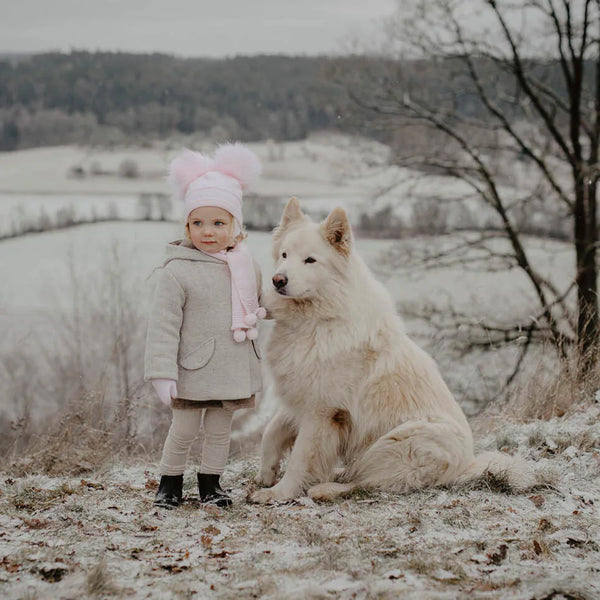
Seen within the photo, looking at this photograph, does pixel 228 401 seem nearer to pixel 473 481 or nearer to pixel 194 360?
pixel 194 360

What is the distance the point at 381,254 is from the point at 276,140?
22.5 feet

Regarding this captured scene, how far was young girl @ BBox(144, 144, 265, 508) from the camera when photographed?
12.0ft

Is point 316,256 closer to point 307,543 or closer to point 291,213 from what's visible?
point 291,213

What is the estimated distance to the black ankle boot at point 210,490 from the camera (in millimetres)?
3977

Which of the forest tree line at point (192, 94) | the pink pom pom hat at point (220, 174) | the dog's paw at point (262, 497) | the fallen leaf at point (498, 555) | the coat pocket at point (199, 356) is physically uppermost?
the forest tree line at point (192, 94)

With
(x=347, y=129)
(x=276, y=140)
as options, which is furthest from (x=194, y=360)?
(x=276, y=140)

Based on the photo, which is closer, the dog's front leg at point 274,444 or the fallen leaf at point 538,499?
the fallen leaf at point 538,499

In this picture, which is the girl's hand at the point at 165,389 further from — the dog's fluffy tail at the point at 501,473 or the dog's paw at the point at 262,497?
the dog's fluffy tail at the point at 501,473

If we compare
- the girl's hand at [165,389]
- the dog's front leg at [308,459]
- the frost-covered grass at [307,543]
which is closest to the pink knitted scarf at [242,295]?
the girl's hand at [165,389]

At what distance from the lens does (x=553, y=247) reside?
14781 mm

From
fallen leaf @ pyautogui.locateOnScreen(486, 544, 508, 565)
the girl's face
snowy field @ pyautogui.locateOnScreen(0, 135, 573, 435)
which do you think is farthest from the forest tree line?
fallen leaf @ pyautogui.locateOnScreen(486, 544, 508, 565)

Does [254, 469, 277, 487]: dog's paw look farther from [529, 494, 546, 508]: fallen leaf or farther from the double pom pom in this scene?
the double pom pom

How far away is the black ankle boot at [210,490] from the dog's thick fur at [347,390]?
200 millimetres

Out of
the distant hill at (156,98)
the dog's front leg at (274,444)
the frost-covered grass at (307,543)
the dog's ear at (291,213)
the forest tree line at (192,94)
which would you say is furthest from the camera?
the distant hill at (156,98)
